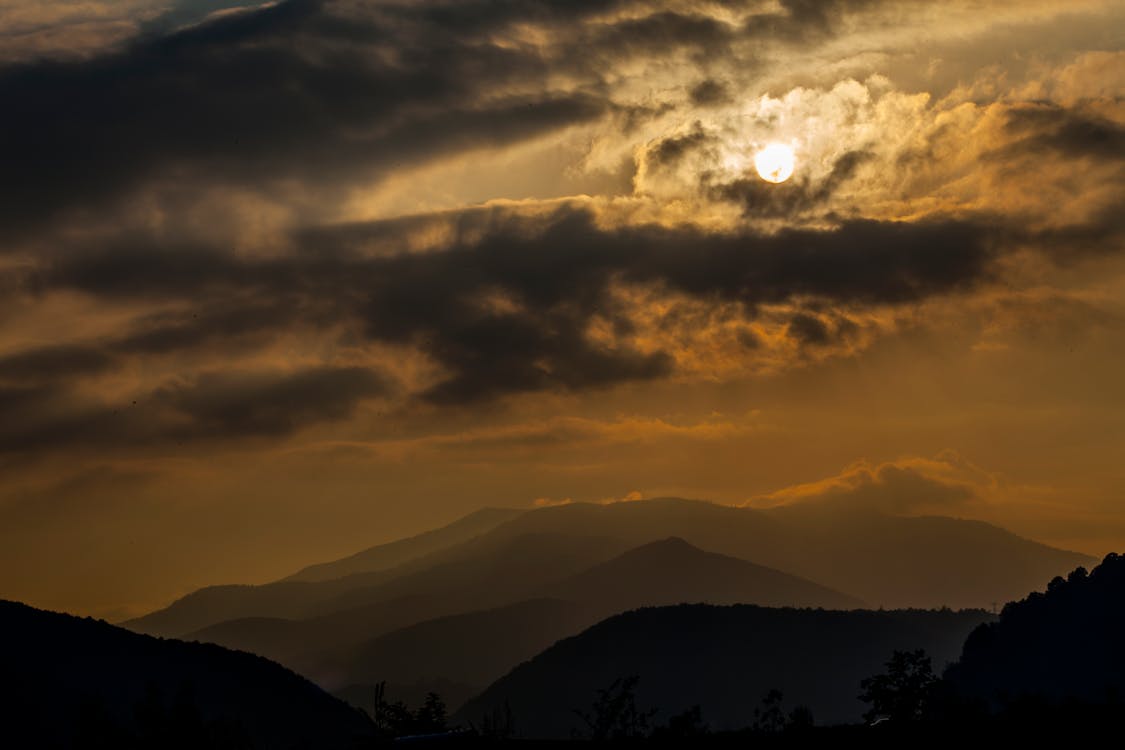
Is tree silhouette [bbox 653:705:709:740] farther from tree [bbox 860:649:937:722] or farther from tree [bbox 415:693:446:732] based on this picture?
tree [bbox 415:693:446:732]

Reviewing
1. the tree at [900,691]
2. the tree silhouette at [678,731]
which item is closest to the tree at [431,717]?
the tree silhouette at [678,731]

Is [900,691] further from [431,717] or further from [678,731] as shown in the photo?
[431,717]

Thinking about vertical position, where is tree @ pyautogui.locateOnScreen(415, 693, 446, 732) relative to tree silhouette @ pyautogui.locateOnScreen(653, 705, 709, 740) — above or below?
above

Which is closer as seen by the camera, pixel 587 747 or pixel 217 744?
pixel 587 747

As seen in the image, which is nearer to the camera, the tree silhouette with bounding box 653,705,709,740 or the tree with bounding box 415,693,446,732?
the tree silhouette with bounding box 653,705,709,740

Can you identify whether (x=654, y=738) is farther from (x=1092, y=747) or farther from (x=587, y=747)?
(x=1092, y=747)

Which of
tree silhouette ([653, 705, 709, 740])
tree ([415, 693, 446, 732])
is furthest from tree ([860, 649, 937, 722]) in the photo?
tree ([415, 693, 446, 732])

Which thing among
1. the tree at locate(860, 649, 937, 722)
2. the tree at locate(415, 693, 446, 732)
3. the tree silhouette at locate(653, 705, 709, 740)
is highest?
the tree at locate(415, 693, 446, 732)

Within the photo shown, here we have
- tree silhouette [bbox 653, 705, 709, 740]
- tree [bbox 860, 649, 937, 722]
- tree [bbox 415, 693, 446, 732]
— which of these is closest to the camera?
tree silhouette [bbox 653, 705, 709, 740]

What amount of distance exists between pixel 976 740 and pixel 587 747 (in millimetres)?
22529

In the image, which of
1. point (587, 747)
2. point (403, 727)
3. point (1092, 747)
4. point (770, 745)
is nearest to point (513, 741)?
point (587, 747)

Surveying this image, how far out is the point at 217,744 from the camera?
13962cm

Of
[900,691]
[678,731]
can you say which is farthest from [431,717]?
[678,731]

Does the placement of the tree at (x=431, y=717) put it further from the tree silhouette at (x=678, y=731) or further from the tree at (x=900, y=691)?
the tree at (x=900, y=691)
